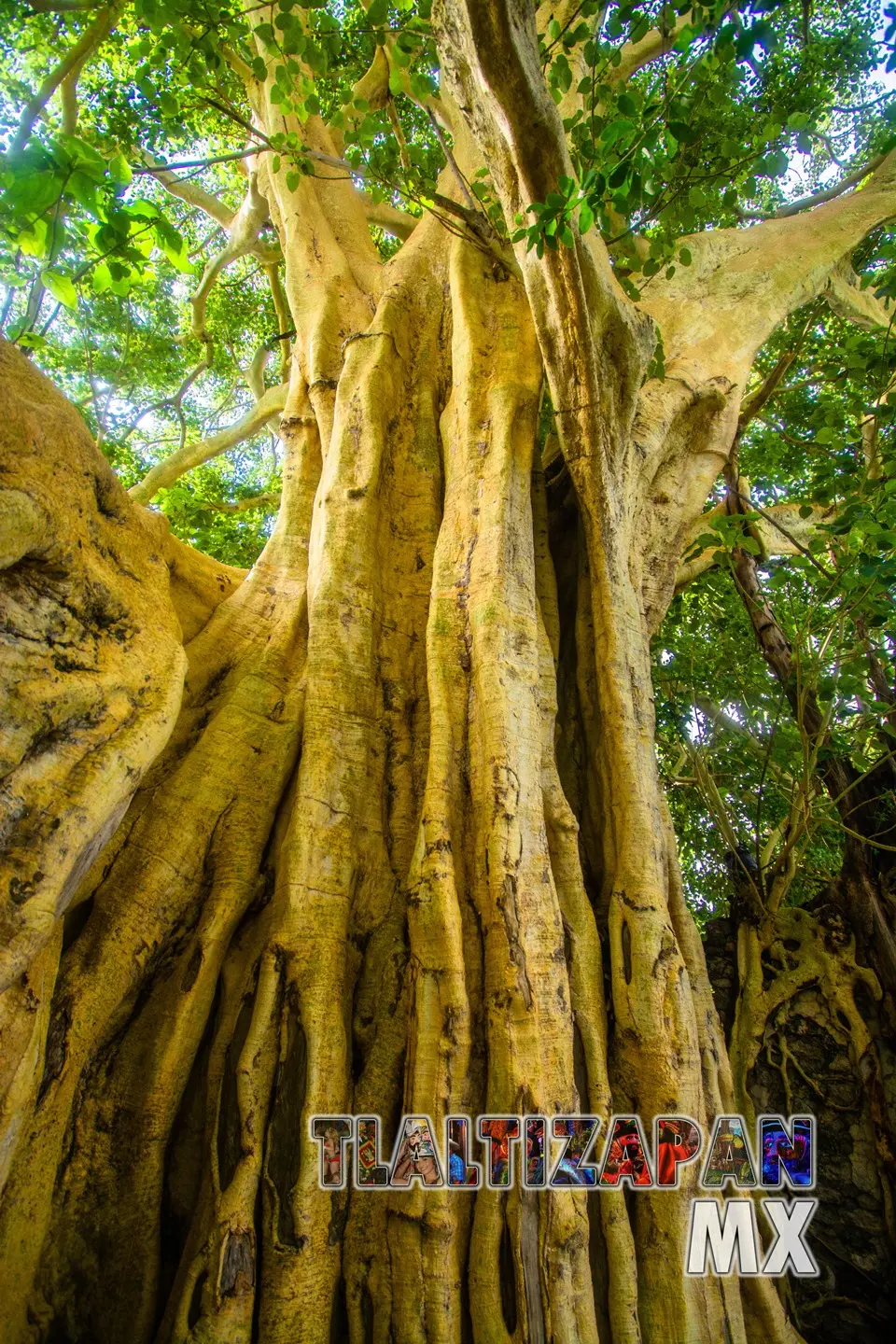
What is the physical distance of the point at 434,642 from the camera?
2.58m

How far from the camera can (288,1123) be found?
76.0 inches

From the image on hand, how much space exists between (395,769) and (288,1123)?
3.68 ft

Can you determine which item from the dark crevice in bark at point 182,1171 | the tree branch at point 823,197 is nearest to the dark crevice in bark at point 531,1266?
the dark crevice in bark at point 182,1171

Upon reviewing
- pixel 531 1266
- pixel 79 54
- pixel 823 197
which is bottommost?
pixel 531 1266

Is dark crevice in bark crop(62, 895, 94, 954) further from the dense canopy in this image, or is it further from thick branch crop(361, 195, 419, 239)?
thick branch crop(361, 195, 419, 239)

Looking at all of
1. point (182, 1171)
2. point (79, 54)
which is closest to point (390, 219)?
point (79, 54)

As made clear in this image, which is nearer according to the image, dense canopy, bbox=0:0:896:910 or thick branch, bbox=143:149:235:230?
dense canopy, bbox=0:0:896:910

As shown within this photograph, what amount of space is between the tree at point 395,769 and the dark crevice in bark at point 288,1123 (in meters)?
0.01

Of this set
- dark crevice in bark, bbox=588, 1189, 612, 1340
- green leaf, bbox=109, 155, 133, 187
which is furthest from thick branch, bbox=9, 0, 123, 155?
dark crevice in bark, bbox=588, 1189, 612, 1340

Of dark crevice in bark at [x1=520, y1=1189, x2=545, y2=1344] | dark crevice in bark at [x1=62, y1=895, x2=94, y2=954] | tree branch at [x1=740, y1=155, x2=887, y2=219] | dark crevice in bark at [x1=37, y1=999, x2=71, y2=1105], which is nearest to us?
dark crevice in bark at [x1=520, y1=1189, x2=545, y2=1344]

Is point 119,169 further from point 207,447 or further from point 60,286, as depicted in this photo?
point 207,447

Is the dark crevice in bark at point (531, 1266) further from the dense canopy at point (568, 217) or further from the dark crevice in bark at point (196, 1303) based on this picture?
the dense canopy at point (568, 217)

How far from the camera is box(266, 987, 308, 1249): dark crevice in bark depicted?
5.98ft

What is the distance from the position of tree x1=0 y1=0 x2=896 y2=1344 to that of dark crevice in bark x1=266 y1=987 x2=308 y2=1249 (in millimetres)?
11
